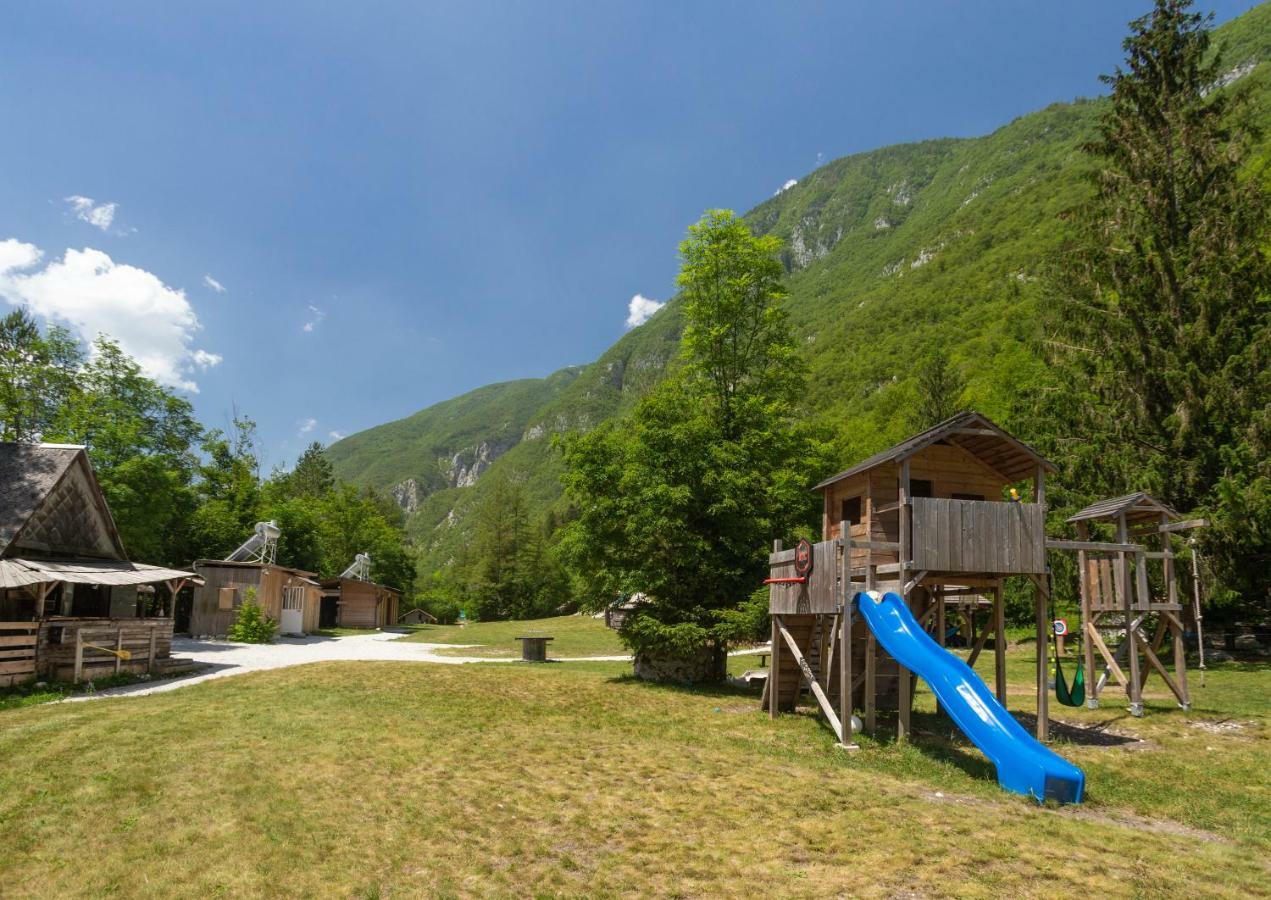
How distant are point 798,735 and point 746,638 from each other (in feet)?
18.2

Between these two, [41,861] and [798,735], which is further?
[798,735]

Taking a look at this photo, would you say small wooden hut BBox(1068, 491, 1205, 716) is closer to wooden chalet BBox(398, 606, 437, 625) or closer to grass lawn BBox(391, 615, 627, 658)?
grass lawn BBox(391, 615, 627, 658)

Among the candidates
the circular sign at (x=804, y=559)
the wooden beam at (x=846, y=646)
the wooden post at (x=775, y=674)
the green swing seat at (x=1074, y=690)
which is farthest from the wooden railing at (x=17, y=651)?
the green swing seat at (x=1074, y=690)

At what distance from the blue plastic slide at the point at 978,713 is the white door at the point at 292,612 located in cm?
3539

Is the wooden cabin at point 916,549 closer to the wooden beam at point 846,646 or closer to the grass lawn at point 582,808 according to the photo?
the wooden beam at point 846,646

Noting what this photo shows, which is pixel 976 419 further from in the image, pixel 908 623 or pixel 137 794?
pixel 137 794

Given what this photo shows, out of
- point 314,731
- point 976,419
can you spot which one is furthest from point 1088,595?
point 314,731

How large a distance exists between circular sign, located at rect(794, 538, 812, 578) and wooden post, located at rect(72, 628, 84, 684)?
59.7ft

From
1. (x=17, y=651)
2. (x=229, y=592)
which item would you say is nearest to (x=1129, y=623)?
(x=17, y=651)

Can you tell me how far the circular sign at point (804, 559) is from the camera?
15367 millimetres

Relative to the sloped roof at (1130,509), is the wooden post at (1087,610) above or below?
below

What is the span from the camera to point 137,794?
31.2 ft

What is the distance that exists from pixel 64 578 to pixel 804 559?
61.8ft

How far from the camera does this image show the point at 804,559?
15492 mm
